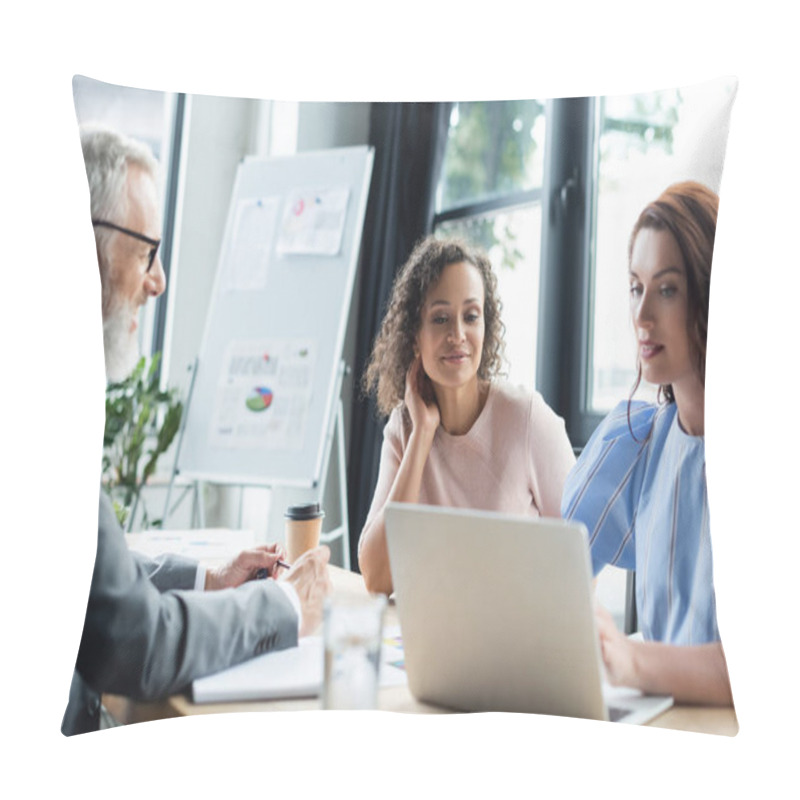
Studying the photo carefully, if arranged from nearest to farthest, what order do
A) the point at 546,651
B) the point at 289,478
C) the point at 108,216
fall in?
the point at 546,651, the point at 108,216, the point at 289,478

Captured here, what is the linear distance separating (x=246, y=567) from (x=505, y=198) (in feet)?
2.34

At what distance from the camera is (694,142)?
1351 millimetres

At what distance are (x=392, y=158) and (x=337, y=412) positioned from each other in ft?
1.39

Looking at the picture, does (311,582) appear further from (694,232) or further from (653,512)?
(694,232)

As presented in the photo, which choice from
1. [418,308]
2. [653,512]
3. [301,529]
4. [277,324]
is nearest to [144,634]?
[301,529]

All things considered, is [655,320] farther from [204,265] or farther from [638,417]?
[204,265]

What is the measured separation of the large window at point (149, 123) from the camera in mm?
1411

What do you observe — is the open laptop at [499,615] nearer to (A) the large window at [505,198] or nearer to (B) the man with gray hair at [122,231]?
(A) the large window at [505,198]

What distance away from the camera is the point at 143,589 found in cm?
134

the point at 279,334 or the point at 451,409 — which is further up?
the point at 279,334

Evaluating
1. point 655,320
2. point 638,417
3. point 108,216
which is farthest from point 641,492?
point 108,216

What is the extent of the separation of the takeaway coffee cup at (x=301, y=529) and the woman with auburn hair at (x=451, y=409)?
79 mm

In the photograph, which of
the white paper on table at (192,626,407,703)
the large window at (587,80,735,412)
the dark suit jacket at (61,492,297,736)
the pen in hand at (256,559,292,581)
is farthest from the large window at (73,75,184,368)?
the large window at (587,80,735,412)

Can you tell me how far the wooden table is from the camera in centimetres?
129
